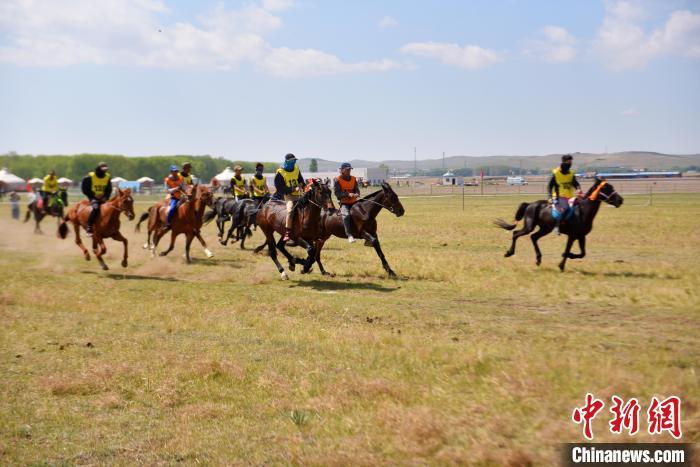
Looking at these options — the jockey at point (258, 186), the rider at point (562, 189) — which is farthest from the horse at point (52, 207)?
the rider at point (562, 189)

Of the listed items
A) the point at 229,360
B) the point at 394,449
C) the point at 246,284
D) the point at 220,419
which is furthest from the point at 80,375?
the point at 246,284

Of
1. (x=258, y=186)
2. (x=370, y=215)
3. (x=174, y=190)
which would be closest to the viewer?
(x=370, y=215)

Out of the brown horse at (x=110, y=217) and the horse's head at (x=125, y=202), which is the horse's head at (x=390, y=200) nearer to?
the brown horse at (x=110, y=217)

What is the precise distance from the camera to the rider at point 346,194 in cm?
1745

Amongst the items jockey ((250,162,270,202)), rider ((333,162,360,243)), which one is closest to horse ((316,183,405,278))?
rider ((333,162,360,243))

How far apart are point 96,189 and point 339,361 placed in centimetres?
1361

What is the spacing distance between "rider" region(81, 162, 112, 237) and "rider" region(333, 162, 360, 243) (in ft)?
24.8

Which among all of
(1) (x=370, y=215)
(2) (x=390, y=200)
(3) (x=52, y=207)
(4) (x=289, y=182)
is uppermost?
(4) (x=289, y=182)

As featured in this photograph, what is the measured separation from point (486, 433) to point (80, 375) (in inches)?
227

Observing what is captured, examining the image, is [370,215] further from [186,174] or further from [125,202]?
[186,174]

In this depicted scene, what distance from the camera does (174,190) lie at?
73.0ft

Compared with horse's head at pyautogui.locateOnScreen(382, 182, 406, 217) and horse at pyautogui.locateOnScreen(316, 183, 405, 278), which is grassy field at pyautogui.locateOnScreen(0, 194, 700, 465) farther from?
horse's head at pyautogui.locateOnScreen(382, 182, 406, 217)

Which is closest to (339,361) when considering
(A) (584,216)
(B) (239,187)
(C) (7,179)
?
(A) (584,216)

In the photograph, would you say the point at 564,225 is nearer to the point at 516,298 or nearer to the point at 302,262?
the point at 516,298
